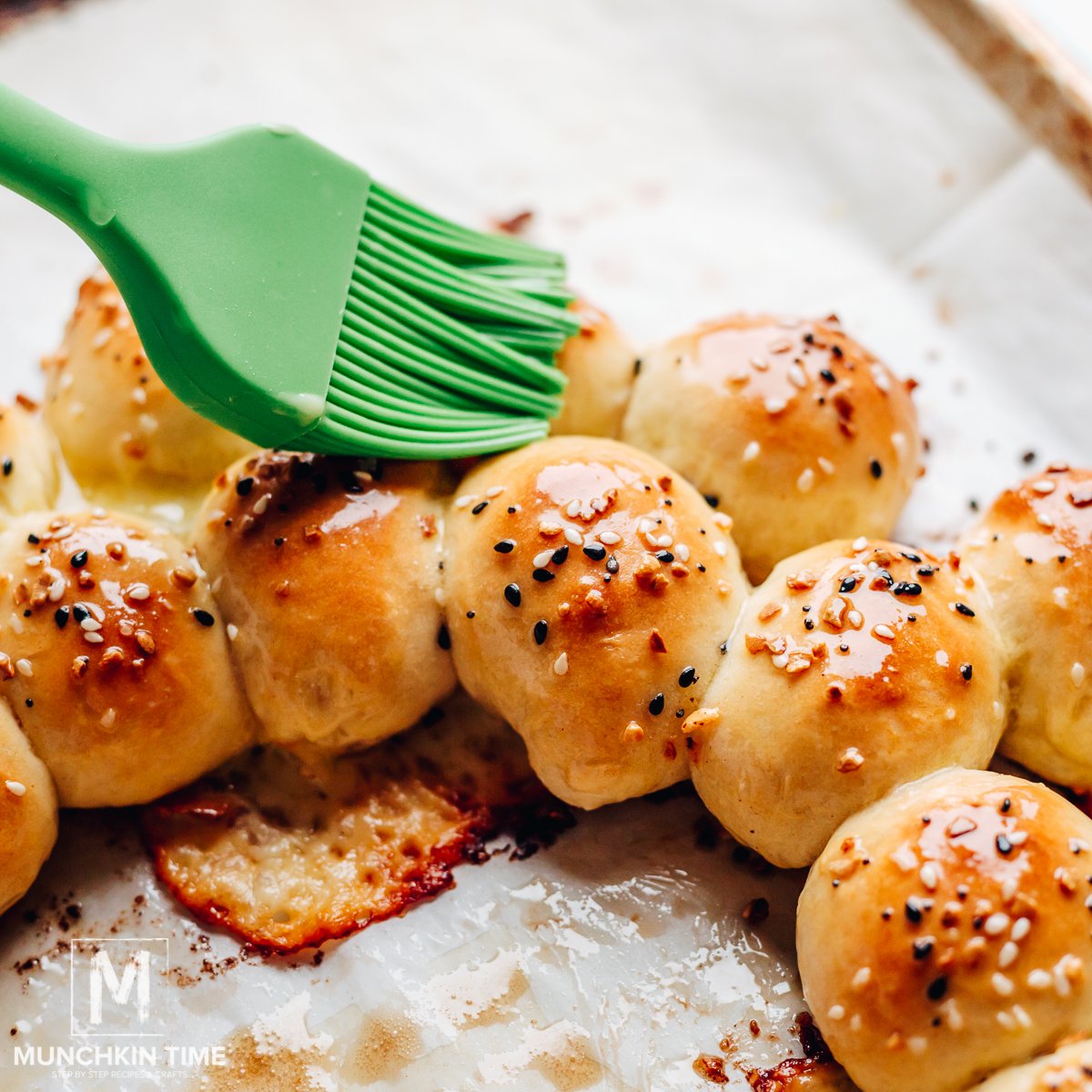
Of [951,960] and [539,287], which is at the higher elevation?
[539,287]

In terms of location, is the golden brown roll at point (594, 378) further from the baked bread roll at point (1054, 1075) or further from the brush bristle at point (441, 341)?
the baked bread roll at point (1054, 1075)

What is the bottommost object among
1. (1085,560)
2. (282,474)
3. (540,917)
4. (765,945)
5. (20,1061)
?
(20,1061)

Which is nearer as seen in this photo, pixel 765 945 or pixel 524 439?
pixel 765 945

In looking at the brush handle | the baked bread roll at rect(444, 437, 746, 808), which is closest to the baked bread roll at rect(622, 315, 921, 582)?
the baked bread roll at rect(444, 437, 746, 808)

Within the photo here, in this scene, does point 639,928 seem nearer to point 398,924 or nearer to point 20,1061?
point 398,924

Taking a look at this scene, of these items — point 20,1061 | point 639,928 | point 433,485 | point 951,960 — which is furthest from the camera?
point 433,485

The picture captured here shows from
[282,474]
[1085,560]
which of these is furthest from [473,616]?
[1085,560]

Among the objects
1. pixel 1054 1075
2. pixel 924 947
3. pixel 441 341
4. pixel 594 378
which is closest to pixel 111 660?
pixel 441 341
